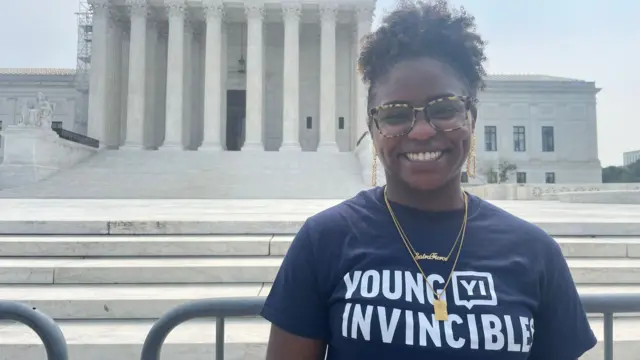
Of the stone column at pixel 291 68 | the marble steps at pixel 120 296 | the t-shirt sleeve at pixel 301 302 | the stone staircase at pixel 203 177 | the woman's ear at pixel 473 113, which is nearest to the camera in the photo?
the t-shirt sleeve at pixel 301 302

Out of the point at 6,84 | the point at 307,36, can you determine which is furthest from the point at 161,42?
the point at 6,84

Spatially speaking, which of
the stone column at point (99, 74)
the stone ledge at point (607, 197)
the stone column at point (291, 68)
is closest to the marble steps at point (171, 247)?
the stone ledge at point (607, 197)

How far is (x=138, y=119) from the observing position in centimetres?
3525

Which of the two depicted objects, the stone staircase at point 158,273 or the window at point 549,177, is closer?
the stone staircase at point 158,273

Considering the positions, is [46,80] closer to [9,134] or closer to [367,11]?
[9,134]

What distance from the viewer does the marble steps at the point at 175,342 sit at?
13.0 ft

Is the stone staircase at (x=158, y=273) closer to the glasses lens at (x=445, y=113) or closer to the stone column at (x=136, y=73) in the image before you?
the glasses lens at (x=445, y=113)

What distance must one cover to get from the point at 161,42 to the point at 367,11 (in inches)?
681

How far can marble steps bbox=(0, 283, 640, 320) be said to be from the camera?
15.3 feet

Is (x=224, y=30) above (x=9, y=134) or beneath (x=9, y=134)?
above

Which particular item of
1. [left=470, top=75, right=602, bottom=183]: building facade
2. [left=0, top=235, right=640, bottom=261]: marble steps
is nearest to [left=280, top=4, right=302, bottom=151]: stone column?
[left=470, top=75, right=602, bottom=183]: building facade

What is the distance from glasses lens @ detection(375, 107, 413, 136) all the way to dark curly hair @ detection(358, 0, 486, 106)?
13 centimetres

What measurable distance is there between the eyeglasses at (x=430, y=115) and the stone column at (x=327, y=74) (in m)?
34.1

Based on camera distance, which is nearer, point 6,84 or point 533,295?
point 533,295
